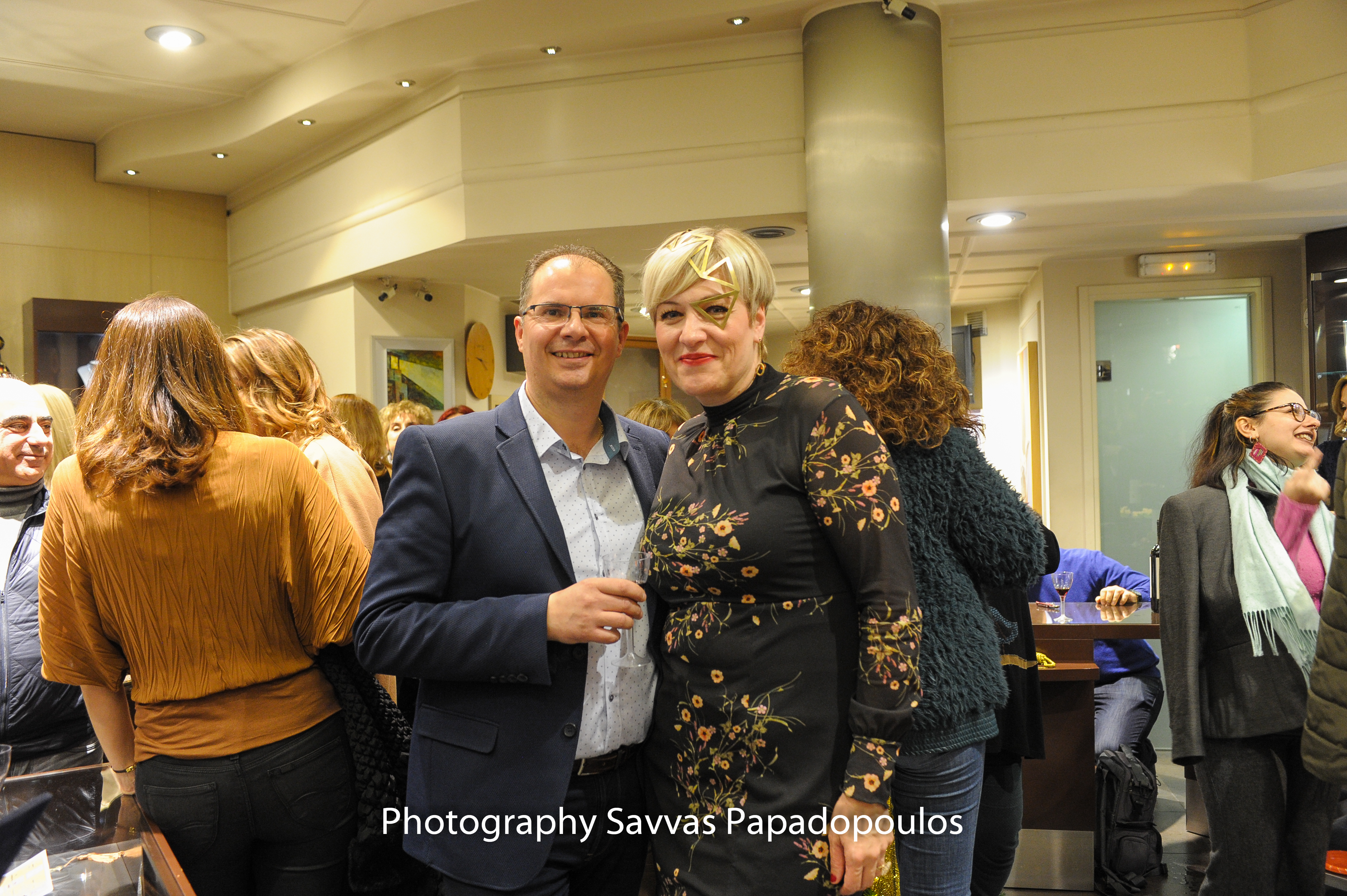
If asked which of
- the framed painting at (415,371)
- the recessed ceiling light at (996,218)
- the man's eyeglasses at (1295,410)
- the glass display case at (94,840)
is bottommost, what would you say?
the glass display case at (94,840)

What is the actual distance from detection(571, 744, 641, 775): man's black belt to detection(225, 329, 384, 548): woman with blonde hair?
1045 mm

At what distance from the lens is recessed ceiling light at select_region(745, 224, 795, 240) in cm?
495

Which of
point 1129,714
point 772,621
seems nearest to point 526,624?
point 772,621

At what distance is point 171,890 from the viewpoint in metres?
1.35

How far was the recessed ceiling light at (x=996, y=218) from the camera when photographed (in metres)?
4.74

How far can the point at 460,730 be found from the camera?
4.92 ft

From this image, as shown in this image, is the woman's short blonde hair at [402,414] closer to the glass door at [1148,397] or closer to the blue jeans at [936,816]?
the blue jeans at [936,816]

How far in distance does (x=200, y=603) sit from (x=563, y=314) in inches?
33.2

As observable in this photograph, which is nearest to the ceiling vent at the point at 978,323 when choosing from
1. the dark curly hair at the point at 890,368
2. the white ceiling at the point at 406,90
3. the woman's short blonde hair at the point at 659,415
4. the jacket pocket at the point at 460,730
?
the white ceiling at the point at 406,90

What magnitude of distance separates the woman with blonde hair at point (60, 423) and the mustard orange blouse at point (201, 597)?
100cm

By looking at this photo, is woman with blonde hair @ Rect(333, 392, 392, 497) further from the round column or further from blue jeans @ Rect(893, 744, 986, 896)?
blue jeans @ Rect(893, 744, 986, 896)

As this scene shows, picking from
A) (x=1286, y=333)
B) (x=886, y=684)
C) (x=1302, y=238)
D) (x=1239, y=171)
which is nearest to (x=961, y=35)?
(x=1239, y=171)

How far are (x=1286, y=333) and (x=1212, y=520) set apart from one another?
3.43 metres

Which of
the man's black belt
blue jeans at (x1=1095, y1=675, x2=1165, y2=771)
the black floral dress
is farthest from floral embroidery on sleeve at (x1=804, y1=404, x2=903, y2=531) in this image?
blue jeans at (x1=1095, y1=675, x2=1165, y2=771)
